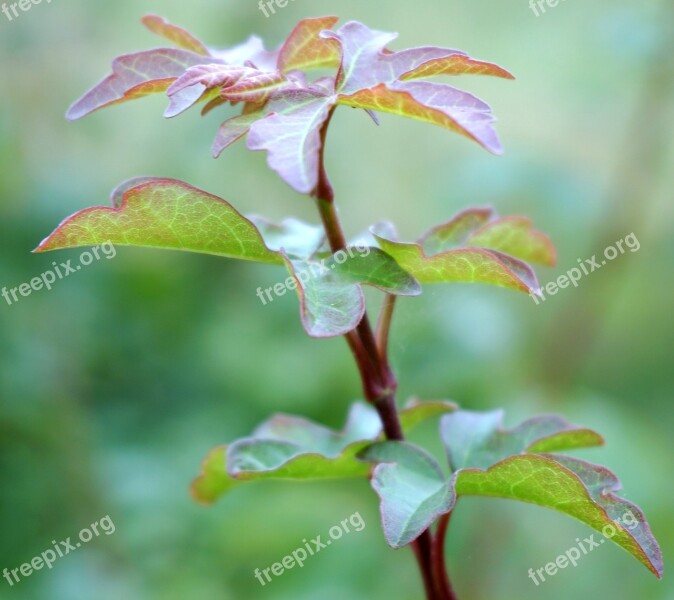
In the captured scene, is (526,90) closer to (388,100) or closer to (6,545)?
(6,545)

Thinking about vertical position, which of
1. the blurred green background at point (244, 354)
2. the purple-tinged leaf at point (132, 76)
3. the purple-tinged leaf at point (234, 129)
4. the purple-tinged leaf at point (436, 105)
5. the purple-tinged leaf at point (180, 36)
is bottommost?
the blurred green background at point (244, 354)

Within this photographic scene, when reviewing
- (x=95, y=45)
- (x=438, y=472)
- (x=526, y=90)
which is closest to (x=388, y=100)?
(x=438, y=472)

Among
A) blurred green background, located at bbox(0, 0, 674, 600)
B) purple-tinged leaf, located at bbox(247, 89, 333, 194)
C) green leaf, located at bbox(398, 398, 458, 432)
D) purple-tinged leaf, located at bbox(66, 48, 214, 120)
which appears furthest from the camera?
blurred green background, located at bbox(0, 0, 674, 600)

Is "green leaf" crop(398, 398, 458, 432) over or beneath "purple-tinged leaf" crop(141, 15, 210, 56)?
beneath

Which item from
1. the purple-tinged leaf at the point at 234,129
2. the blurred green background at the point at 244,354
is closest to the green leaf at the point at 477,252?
the purple-tinged leaf at the point at 234,129

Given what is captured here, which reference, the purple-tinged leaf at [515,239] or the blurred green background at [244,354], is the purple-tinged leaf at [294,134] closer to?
the purple-tinged leaf at [515,239]

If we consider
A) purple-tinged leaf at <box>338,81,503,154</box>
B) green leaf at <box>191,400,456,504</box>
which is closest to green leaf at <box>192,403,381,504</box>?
green leaf at <box>191,400,456,504</box>

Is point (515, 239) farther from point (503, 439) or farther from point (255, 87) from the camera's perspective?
point (255, 87)

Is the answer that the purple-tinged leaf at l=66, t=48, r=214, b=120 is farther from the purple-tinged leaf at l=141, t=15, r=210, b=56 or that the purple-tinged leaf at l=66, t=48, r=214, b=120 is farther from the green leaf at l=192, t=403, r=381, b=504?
the green leaf at l=192, t=403, r=381, b=504
